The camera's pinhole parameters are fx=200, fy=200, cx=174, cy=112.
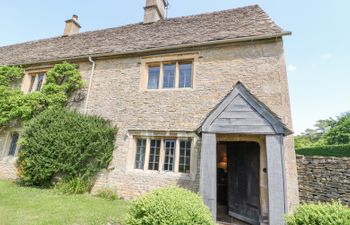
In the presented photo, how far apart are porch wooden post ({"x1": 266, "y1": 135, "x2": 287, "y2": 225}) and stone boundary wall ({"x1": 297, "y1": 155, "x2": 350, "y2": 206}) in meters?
3.25

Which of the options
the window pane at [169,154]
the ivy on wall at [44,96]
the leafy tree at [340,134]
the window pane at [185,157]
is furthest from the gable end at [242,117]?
the leafy tree at [340,134]

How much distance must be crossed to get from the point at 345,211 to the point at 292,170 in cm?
389

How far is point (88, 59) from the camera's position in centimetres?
1035

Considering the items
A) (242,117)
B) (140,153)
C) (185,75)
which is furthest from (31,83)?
(242,117)

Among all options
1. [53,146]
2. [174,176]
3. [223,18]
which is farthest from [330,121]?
[53,146]

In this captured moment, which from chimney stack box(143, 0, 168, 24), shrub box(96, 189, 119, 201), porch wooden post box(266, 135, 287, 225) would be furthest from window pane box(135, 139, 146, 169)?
chimney stack box(143, 0, 168, 24)

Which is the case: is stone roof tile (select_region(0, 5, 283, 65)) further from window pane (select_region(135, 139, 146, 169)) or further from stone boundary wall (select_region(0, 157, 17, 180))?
stone boundary wall (select_region(0, 157, 17, 180))

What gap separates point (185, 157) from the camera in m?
7.74

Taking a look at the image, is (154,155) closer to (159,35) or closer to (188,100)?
(188,100)

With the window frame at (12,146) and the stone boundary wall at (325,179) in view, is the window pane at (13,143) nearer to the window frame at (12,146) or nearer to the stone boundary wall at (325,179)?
the window frame at (12,146)

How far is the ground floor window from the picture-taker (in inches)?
304

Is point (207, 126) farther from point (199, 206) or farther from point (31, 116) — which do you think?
point (31, 116)

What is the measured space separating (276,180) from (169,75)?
19.2ft

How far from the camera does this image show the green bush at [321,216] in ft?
10.2
